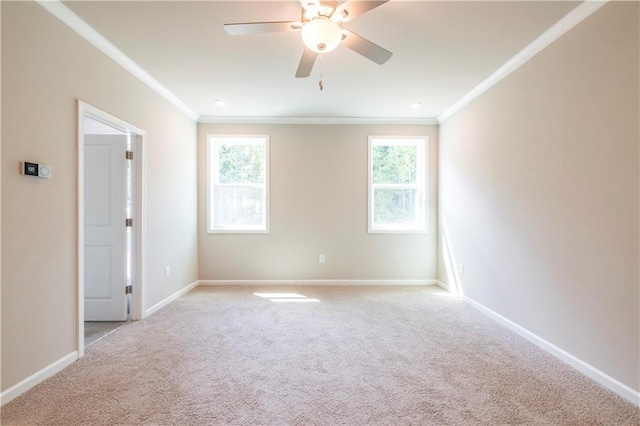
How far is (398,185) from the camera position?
15.4 feet

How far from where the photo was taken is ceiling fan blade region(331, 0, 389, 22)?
5.46 ft

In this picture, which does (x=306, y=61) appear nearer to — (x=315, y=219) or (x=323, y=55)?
(x=323, y=55)

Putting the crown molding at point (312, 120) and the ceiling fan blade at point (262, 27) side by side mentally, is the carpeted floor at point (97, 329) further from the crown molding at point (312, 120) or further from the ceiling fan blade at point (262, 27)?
the crown molding at point (312, 120)

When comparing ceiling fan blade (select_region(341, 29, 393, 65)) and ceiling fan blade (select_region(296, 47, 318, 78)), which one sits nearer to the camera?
ceiling fan blade (select_region(341, 29, 393, 65))

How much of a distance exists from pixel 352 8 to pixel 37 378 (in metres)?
3.04

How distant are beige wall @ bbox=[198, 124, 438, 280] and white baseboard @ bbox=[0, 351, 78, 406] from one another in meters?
2.41

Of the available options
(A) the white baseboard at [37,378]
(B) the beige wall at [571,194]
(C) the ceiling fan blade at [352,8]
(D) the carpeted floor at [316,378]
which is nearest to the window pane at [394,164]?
(B) the beige wall at [571,194]

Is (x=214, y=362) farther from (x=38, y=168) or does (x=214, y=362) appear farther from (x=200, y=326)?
(x=38, y=168)

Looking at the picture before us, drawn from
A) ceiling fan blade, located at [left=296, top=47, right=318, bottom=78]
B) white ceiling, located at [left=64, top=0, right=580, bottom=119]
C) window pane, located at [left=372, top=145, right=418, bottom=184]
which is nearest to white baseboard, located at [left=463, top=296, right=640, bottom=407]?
window pane, located at [left=372, top=145, right=418, bottom=184]

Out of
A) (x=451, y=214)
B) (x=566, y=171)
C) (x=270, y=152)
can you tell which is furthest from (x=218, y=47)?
(x=451, y=214)

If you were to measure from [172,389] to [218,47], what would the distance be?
8.67ft

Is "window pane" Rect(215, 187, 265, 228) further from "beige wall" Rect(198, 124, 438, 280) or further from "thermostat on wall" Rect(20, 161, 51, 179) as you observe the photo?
"thermostat on wall" Rect(20, 161, 51, 179)

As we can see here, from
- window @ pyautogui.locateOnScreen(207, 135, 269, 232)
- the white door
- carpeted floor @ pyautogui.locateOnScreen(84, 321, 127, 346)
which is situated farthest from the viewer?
window @ pyautogui.locateOnScreen(207, 135, 269, 232)

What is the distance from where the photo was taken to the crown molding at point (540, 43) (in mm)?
2014
